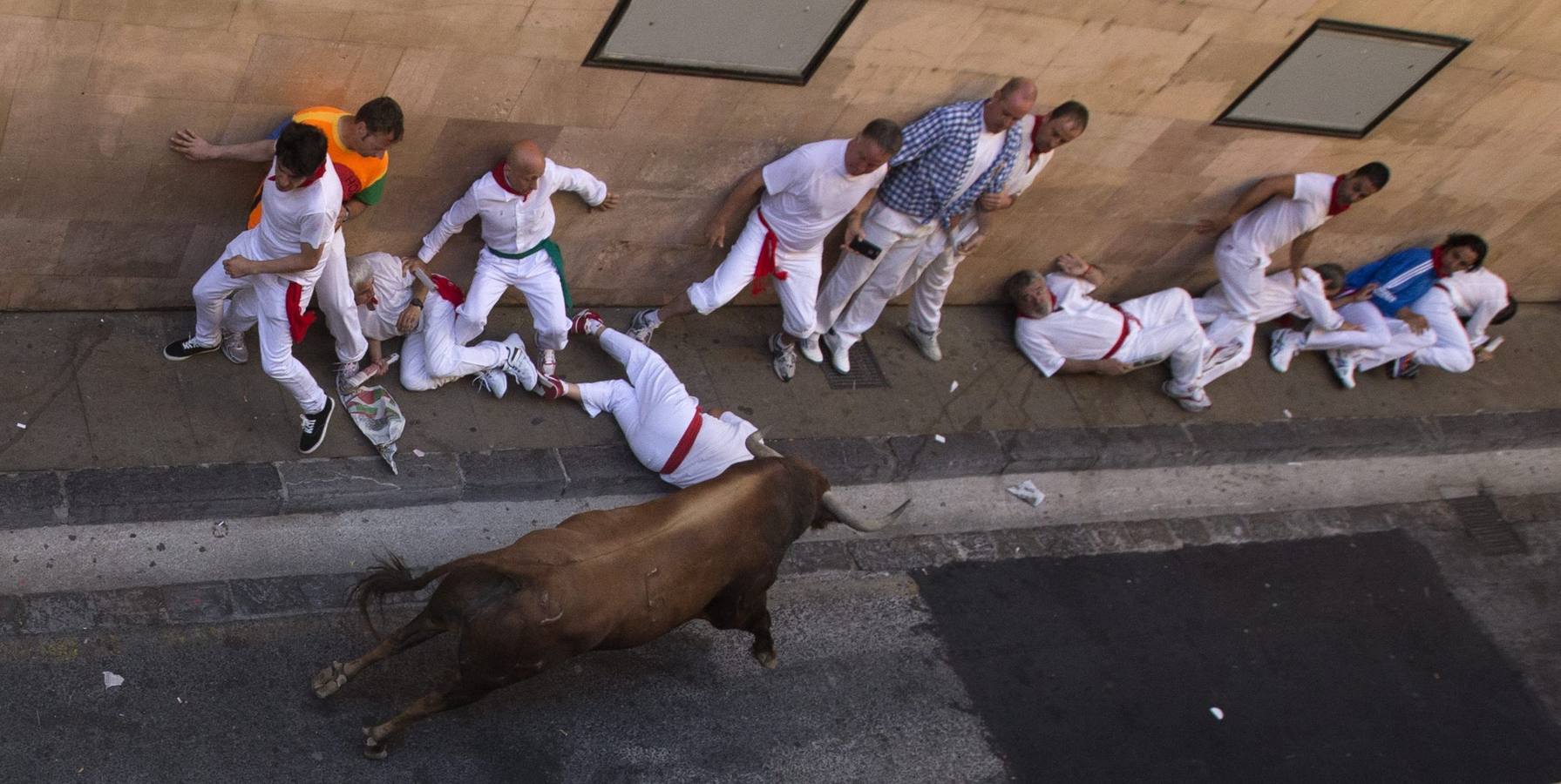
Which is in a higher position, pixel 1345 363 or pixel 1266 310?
pixel 1266 310

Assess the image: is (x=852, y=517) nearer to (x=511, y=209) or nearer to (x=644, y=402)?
(x=644, y=402)

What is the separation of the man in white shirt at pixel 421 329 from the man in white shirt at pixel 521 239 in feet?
0.35

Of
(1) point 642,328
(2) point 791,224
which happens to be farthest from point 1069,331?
(1) point 642,328

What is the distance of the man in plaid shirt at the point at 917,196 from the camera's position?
7.82m

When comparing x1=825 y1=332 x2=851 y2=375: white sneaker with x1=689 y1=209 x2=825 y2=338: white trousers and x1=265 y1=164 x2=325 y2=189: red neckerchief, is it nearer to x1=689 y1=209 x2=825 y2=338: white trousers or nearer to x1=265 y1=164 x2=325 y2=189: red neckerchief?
x1=689 y1=209 x2=825 y2=338: white trousers

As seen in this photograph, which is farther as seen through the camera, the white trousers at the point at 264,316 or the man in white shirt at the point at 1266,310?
the man in white shirt at the point at 1266,310

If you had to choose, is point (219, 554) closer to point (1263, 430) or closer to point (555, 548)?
point (555, 548)

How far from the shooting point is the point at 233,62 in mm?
6203

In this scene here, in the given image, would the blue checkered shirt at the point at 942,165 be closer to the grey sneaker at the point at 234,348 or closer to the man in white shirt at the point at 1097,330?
the man in white shirt at the point at 1097,330

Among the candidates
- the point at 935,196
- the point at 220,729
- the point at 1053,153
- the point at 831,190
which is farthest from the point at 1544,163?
the point at 220,729

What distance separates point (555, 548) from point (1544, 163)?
770cm

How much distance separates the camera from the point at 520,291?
7.79 meters

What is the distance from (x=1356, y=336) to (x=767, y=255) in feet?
14.6

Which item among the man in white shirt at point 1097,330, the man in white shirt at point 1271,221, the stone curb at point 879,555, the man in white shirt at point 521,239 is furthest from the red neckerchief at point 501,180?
the man in white shirt at point 1271,221
